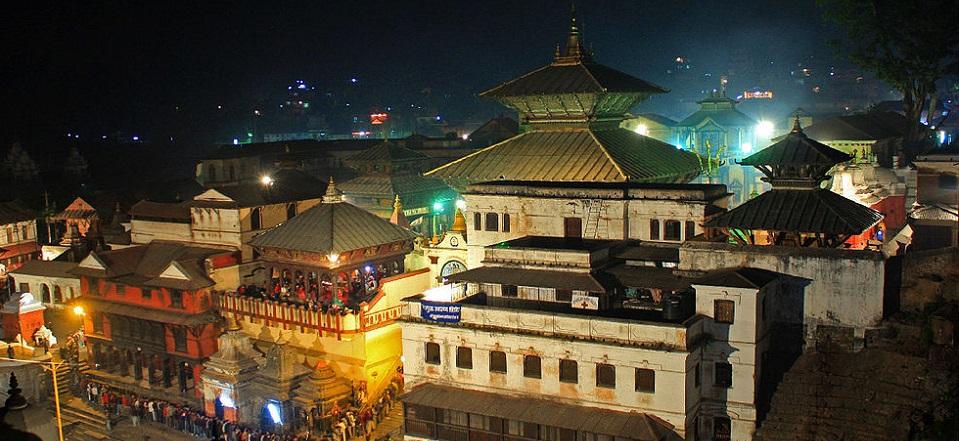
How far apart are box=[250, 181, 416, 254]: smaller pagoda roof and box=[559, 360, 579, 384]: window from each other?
13.8 meters

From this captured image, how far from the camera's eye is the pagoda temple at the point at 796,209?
107ft

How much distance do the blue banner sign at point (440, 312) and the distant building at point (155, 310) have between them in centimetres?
1448

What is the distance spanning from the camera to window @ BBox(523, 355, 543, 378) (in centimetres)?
3138

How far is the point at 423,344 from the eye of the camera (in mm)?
33688

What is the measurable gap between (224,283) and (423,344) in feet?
54.7

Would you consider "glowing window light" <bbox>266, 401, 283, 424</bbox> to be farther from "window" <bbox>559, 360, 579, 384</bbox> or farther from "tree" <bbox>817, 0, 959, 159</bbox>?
"tree" <bbox>817, 0, 959, 159</bbox>

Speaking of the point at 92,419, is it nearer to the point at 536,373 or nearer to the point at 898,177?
the point at 536,373

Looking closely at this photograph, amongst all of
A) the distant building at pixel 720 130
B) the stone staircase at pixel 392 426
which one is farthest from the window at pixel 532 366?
the distant building at pixel 720 130

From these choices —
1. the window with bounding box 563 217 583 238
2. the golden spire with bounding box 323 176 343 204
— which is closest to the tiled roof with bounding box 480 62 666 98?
the window with bounding box 563 217 583 238

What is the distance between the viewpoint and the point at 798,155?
1336 inches

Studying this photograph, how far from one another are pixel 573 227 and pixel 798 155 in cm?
975

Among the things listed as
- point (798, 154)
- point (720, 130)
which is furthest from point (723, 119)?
point (798, 154)

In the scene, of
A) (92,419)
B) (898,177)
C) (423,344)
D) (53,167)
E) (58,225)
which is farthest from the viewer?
(53,167)

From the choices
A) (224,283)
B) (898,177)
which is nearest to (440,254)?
(224,283)
